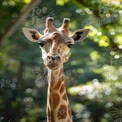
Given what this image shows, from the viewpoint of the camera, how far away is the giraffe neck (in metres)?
2.73

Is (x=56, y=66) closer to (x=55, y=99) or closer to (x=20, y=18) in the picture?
(x=55, y=99)

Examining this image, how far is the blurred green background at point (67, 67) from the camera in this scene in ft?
16.3

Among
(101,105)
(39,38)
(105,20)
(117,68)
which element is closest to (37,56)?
(101,105)

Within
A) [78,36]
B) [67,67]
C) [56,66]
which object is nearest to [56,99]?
[56,66]

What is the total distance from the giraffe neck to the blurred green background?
1.65m

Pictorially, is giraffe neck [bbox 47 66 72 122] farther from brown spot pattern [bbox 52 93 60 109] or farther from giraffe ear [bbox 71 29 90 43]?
giraffe ear [bbox 71 29 90 43]

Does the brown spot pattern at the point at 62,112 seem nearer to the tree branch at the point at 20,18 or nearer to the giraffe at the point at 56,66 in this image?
the giraffe at the point at 56,66

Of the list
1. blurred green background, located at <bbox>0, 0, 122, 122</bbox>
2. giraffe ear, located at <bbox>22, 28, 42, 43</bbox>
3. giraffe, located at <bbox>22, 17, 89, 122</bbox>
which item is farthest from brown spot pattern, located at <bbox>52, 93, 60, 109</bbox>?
blurred green background, located at <bbox>0, 0, 122, 122</bbox>

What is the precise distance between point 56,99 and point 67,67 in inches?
101

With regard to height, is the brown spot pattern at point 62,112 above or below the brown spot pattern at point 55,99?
A: below

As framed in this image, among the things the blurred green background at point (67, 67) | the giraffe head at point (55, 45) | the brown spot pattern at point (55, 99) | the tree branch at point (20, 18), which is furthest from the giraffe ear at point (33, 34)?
the tree branch at point (20, 18)

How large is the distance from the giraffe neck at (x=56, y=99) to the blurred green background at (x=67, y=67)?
64.8 inches

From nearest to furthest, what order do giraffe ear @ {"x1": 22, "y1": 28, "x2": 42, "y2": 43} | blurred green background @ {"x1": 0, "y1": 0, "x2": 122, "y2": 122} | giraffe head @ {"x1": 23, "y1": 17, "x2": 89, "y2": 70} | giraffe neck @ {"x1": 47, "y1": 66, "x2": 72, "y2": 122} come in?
1. giraffe head @ {"x1": 23, "y1": 17, "x2": 89, "y2": 70}
2. giraffe neck @ {"x1": 47, "y1": 66, "x2": 72, "y2": 122}
3. giraffe ear @ {"x1": 22, "y1": 28, "x2": 42, "y2": 43}
4. blurred green background @ {"x1": 0, "y1": 0, "x2": 122, "y2": 122}

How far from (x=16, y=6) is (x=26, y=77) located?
190 centimetres
